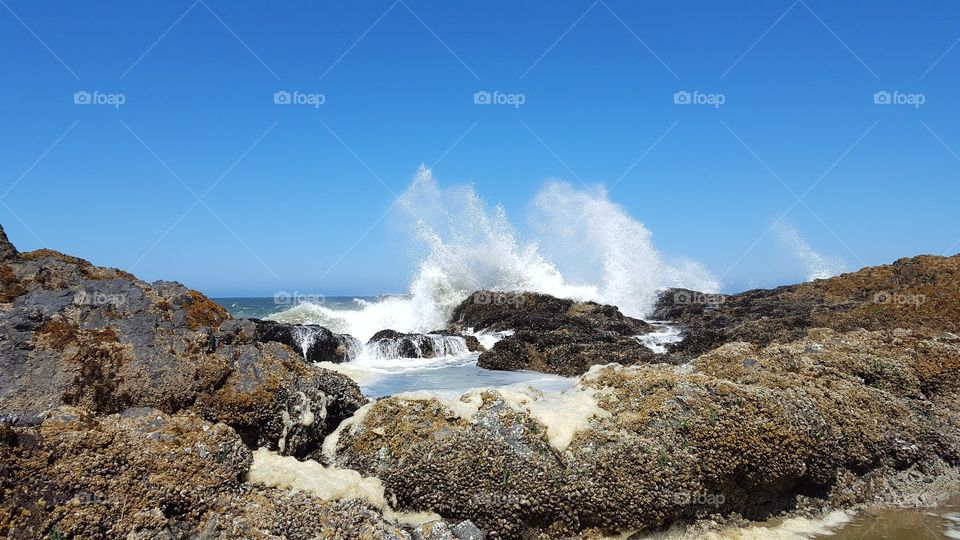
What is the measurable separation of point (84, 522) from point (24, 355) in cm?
201

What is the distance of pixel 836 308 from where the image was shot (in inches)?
589

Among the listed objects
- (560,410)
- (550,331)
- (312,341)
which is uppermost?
(550,331)

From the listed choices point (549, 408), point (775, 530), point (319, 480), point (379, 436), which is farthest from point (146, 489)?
point (775, 530)

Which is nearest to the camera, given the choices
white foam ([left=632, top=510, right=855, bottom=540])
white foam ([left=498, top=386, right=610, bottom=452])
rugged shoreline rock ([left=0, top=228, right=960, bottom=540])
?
rugged shoreline rock ([left=0, top=228, right=960, bottom=540])

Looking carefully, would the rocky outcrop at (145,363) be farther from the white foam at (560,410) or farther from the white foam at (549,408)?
the white foam at (560,410)

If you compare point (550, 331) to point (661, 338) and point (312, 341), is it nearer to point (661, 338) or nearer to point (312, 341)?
point (661, 338)

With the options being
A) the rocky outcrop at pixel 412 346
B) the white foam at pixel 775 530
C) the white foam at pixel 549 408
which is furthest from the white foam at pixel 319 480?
the rocky outcrop at pixel 412 346

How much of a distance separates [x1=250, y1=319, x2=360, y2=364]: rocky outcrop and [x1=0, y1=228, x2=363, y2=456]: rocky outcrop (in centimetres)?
812

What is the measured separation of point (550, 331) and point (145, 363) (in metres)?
12.2

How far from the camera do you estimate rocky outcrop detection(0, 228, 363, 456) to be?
16.5 ft

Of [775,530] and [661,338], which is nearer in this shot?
[775,530]

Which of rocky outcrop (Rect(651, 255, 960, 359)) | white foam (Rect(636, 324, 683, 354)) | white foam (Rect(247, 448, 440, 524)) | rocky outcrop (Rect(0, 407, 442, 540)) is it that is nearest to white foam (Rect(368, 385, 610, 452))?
white foam (Rect(247, 448, 440, 524))

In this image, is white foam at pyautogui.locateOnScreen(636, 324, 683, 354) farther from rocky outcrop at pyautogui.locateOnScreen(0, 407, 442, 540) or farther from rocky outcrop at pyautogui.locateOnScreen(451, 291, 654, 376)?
rocky outcrop at pyautogui.locateOnScreen(0, 407, 442, 540)

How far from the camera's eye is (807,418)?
625cm
